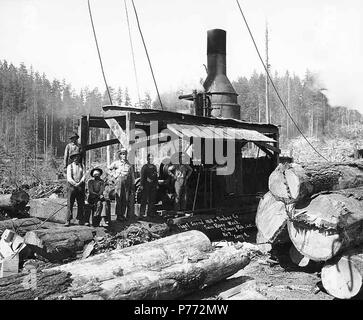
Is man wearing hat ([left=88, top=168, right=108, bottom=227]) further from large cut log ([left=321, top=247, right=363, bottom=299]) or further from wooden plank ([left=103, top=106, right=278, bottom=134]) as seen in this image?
large cut log ([left=321, top=247, right=363, bottom=299])

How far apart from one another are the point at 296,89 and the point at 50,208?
65000mm

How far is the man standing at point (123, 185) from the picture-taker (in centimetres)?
927

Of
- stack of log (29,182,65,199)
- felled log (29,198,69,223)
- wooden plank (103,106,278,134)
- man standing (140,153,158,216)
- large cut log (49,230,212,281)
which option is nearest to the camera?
large cut log (49,230,212,281)

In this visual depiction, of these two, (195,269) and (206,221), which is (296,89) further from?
(195,269)

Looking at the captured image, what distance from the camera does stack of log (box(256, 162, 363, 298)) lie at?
6148mm

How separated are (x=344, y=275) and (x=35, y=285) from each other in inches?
179

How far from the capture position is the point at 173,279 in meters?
5.70

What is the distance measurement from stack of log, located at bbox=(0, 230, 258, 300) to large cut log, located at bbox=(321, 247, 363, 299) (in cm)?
145

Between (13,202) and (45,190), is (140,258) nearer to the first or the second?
(13,202)

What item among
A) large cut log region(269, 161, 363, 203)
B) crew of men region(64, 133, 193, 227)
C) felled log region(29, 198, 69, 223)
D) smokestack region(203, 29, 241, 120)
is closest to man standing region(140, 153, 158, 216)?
crew of men region(64, 133, 193, 227)

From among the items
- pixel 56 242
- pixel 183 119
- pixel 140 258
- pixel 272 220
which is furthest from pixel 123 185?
pixel 272 220

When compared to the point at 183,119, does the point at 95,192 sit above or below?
below

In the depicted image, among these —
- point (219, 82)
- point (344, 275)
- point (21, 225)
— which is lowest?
point (344, 275)

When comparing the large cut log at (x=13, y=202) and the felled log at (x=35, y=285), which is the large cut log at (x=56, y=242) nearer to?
the felled log at (x=35, y=285)
